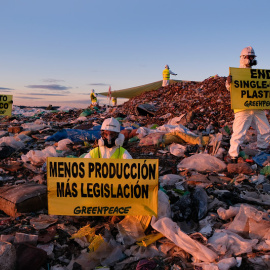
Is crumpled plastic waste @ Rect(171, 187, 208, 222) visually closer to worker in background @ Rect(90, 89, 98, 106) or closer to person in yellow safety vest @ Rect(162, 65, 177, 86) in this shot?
person in yellow safety vest @ Rect(162, 65, 177, 86)

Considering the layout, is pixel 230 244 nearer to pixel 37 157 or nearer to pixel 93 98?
pixel 37 157

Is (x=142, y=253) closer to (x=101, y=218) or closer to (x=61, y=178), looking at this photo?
(x=101, y=218)

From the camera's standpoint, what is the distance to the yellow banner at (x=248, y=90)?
17.6 ft

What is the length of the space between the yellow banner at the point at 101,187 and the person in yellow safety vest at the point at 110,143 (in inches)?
16.8

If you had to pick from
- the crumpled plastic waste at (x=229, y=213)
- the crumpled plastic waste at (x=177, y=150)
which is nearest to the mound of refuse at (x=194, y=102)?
the crumpled plastic waste at (x=177, y=150)

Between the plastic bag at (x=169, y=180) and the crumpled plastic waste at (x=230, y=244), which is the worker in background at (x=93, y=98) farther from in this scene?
the crumpled plastic waste at (x=230, y=244)

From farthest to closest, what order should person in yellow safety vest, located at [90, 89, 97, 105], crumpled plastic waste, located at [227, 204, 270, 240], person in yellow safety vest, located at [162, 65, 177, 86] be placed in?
person in yellow safety vest, located at [90, 89, 97, 105], person in yellow safety vest, located at [162, 65, 177, 86], crumpled plastic waste, located at [227, 204, 270, 240]

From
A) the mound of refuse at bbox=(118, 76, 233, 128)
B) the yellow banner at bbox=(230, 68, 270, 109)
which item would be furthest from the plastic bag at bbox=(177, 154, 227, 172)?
the mound of refuse at bbox=(118, 76, 233, 128)

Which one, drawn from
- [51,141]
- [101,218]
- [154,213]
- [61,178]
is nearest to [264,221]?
[154,213]

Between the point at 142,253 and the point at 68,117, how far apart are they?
13.9m

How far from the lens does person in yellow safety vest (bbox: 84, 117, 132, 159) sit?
10.9 ft

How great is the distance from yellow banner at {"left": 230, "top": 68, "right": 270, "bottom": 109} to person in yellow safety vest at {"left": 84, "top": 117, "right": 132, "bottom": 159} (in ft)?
9.31

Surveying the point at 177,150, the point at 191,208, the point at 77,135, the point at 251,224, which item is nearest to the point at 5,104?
the point at 77,135

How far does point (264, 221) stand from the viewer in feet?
9.20
